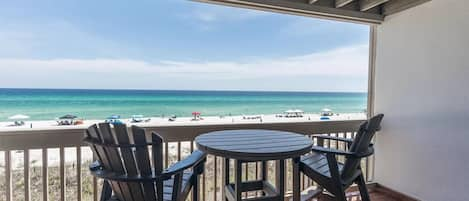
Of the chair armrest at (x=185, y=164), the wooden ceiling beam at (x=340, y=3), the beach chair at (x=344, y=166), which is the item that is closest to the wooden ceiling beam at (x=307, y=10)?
the wooden ceiling beam at (x=340, y=3)

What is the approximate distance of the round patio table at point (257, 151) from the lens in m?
1.46

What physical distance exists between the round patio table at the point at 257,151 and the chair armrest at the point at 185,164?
0.08 metres

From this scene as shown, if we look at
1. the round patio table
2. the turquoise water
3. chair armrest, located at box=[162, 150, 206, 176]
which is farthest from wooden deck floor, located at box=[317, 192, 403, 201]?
the turquoise water

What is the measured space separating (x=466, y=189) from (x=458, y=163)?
0.66ft

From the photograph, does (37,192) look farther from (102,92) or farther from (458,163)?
(102,92)

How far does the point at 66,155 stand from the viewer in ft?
6.90

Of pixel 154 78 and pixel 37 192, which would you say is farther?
pixel 154 78

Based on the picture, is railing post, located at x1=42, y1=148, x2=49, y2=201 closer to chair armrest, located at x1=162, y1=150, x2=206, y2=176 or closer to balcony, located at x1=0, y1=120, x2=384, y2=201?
balcony, located at x1=0, y1=120, x2=384, y2=201

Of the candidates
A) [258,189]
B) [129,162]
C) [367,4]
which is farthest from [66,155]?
[367,4]

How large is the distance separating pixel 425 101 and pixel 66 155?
3.12m

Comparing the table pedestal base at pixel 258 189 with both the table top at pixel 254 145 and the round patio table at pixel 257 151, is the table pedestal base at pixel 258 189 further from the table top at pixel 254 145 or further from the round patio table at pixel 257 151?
the table top at pixel 254 145

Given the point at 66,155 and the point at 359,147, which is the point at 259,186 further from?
the point at 66,155

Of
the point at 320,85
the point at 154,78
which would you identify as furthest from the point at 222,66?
the point at 320,85

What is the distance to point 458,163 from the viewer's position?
7.05 ft
